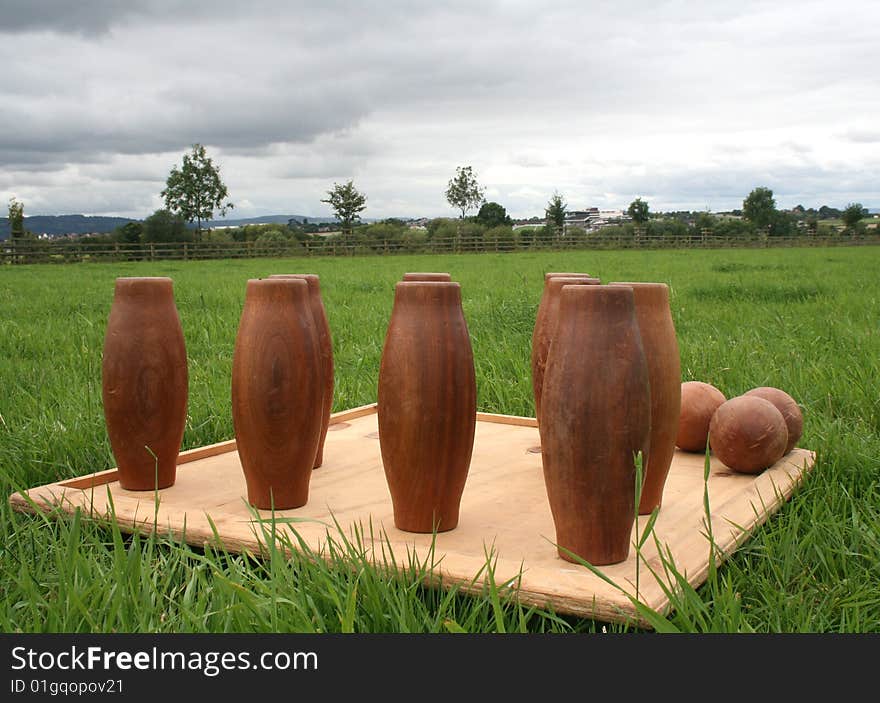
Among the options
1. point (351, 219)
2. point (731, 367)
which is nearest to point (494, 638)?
point (731, 367)

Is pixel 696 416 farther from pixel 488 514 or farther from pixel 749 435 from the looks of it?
pixel 488 514

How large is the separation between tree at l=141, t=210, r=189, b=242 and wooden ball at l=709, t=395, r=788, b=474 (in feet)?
107

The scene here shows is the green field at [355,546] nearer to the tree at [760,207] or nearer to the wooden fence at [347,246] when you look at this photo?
the wooden fence at [347,246]

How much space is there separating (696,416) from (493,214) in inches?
1908

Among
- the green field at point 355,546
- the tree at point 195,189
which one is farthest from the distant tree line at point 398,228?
the green field at point 355,546

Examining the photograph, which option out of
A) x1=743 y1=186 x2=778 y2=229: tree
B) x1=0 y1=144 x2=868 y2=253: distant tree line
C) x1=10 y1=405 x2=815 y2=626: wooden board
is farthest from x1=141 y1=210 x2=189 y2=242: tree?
x1=743 y1=186 x2=778 y2=229: tree

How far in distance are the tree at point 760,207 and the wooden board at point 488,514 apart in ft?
215

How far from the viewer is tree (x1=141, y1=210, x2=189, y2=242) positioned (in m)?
32.7

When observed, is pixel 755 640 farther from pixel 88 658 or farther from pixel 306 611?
pixel 88 658

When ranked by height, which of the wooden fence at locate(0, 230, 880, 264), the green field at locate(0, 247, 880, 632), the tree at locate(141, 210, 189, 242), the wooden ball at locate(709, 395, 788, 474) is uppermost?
the tree at locate(141, 210, 189, 242)

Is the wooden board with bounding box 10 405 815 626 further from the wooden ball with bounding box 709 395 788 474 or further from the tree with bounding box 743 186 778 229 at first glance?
the tree with bounding box 743 186 778 229

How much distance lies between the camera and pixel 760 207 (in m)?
64.2

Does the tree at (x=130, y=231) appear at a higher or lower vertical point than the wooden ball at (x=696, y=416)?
higher

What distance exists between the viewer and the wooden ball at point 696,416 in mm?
2201
